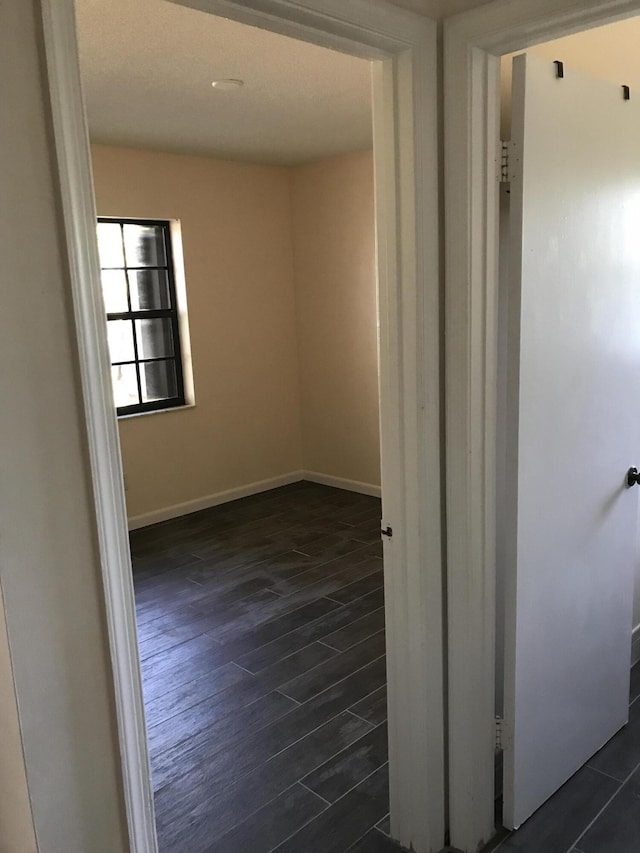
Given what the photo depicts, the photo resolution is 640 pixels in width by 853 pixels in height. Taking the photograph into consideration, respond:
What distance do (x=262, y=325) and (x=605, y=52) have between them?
11.4 feet

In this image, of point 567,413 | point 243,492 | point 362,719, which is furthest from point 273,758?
point 243,492

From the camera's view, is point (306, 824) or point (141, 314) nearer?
point (306, 824)

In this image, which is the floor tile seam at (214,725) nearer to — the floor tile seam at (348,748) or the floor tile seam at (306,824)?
the floor tile seam at (348,748)

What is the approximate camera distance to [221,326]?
498 cm

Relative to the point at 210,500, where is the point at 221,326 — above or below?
above


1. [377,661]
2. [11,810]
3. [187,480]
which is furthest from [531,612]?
[187,480]

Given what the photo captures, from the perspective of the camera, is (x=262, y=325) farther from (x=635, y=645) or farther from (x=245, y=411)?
(x=635, y=645)

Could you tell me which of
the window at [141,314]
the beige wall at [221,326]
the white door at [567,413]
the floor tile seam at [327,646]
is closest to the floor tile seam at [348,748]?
the floor tile seam at [327,646]

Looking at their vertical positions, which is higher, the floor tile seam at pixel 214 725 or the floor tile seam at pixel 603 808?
the floor tile seam at pixel 214 725

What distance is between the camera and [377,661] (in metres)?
2.80

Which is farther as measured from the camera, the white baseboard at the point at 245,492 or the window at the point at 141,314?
the white baseboard at the point at 245,492

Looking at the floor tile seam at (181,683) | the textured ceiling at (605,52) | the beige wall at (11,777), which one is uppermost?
the textured ceiling at (605,52)

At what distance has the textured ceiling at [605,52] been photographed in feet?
6.29

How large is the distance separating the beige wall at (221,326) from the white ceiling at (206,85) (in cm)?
29
